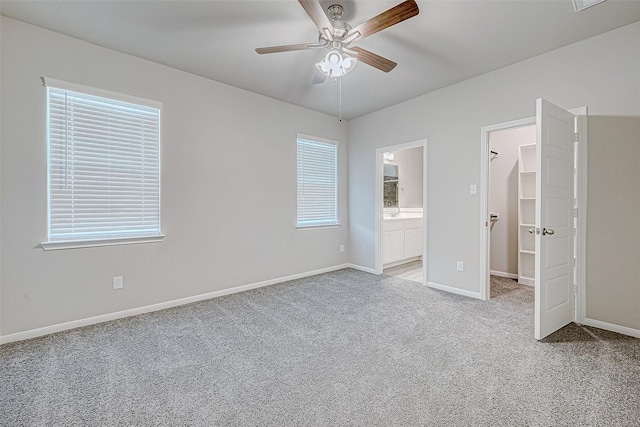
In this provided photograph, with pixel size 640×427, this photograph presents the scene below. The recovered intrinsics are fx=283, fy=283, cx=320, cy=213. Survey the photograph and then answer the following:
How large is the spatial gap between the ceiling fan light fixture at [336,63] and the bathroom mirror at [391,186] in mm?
3525

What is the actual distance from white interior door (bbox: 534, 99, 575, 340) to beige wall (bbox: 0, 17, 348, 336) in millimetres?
3034

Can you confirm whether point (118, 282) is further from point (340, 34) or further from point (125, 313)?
point (340, 34)

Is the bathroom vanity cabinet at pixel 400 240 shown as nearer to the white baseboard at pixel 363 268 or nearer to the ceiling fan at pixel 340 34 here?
the white baseboard at pixel 363 268

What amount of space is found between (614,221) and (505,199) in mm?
2009

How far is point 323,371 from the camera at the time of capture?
2010mm

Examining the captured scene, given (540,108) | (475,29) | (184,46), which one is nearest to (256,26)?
(184,46)

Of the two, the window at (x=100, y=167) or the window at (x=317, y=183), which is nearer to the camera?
the window at (x=100, y=167)

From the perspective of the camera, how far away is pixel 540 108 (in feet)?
7.77

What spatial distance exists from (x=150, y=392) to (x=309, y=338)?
3.97 feet

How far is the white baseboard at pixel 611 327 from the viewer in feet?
8.23

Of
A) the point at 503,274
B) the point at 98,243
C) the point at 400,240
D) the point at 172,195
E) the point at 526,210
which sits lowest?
the point at 503,274

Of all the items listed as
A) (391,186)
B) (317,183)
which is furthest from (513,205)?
(317,183)

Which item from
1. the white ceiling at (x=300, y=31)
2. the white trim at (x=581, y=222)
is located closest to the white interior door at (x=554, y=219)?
the white trim at (x=581, y=222)

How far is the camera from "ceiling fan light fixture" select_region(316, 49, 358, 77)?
2.29 metres
